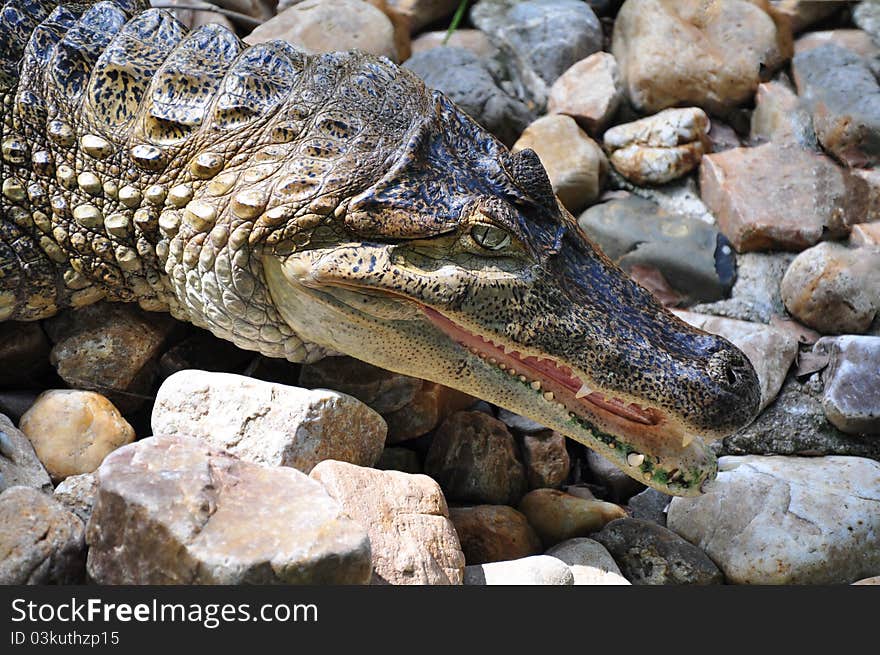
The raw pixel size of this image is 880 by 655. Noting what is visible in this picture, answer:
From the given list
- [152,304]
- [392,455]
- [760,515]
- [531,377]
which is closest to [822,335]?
[760,515]

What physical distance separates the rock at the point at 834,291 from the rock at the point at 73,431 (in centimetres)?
251

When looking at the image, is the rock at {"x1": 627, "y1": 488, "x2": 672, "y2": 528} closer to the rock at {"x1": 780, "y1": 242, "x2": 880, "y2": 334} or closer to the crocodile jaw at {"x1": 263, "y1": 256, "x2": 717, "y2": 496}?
the crocodile jaw at {"x1": 263, "y1": 256, "x2": 717, "y2": 496}

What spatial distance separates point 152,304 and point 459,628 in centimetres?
142

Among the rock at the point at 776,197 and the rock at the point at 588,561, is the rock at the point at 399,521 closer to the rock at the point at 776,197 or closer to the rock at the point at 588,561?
the rock at the point at 588,561

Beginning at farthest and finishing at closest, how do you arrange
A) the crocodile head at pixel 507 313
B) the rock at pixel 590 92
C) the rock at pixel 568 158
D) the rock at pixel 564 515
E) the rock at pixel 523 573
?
the rock at pixel 590 92
the rock at pixel 568 158
the rock at pixel 564 515
the crocodile head at pixel 507 313
the rock at pixel 523 573

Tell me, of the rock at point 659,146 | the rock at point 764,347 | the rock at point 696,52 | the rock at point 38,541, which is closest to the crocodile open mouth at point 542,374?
the rock at point 764,347

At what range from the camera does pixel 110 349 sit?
2770mm

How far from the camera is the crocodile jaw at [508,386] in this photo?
8.32ft

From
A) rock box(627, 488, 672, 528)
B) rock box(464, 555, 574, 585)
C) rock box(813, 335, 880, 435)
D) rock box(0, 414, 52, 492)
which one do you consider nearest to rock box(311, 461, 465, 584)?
rock box(464, 555, 574, 585)

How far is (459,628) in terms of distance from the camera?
2.00 meters

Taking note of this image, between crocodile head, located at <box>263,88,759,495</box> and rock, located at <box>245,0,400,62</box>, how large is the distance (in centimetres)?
163

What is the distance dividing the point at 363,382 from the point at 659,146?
2.05m

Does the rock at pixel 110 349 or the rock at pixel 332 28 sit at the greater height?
the rock at pixel 332 28

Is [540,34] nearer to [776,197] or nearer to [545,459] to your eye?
[776,197]
